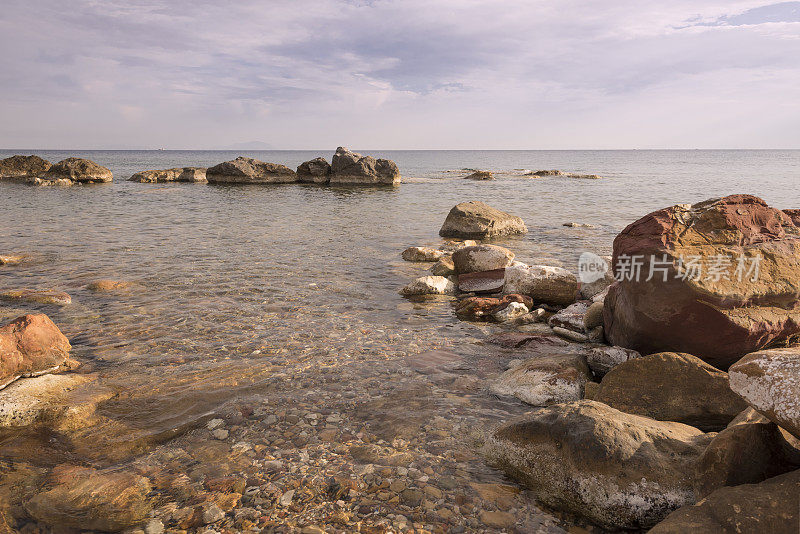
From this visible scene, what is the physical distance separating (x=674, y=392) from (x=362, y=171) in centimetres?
4263

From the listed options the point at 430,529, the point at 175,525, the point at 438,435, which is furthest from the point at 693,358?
the point at 175,525

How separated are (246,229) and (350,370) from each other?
1287 cm

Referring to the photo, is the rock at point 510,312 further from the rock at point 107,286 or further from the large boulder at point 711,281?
the rock at point 107,286

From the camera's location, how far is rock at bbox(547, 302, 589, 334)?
707 centimetres

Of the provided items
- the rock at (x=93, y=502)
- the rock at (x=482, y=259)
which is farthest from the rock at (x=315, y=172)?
the rock at (x=93, y=502)

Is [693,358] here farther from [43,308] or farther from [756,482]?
[43,308]

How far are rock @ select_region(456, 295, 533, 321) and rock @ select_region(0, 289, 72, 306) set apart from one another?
7.05m

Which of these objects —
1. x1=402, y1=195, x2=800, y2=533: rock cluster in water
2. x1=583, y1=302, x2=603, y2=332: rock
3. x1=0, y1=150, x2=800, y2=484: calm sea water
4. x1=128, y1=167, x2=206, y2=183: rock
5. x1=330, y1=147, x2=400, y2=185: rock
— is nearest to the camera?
x1=402, y1=195, x2=800, y2=533: rock cluster in water

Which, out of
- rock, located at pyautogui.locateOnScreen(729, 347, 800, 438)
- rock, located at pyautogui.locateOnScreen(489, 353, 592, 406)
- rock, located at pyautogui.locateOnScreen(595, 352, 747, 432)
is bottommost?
rock, located at pyautogui.locateOnScreen(489, 353, 592, 406)

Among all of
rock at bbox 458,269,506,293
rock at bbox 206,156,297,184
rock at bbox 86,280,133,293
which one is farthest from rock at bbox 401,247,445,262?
rock at bbox 206,156,297,184

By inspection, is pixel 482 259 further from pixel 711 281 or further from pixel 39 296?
pixel 39 296

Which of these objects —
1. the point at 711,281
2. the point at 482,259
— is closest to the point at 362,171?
the point at 482,259

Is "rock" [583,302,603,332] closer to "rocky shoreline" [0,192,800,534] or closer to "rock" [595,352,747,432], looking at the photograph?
"rocky shoreline" [0,192,800,534]

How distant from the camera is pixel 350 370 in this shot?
18.1 ft
